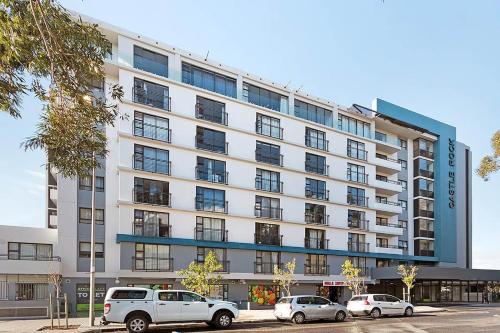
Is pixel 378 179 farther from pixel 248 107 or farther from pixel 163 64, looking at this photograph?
pixel 163 64

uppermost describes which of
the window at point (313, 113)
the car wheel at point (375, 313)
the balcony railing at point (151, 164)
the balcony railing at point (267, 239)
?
the window at point (313, 113)

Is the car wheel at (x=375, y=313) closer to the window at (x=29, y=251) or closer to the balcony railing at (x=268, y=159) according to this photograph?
the balcony railing at (x=268, y=159)

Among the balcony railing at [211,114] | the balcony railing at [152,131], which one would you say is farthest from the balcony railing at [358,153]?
the balcony railing at [152,131]

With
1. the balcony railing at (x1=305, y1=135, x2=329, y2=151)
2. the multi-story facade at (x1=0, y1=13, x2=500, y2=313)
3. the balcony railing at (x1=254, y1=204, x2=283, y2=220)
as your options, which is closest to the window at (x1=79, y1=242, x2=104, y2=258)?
the multi-story facade at (x1=0, y1=13, x2=500, y2=313)

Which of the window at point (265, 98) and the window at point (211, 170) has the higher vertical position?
the window at point (265, 98)

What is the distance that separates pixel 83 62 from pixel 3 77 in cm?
178

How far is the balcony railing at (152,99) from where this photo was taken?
35906mm

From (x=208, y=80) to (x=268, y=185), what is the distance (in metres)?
11.9

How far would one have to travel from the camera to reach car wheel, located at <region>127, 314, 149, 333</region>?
737 inches

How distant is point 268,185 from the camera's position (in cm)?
4284

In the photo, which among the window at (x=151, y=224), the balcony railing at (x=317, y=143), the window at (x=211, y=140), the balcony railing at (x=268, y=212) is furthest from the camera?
the balcony railing at (x=317, y=143)

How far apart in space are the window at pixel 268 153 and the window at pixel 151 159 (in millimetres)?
9766

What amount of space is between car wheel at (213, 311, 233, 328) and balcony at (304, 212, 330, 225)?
24708 mm

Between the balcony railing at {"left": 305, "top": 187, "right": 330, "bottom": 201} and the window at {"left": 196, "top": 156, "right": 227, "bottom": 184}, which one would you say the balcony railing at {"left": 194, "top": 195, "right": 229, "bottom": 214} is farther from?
the balcony railing at {"left": 305, "top": 187, "right": 330, "bottom": 201}
